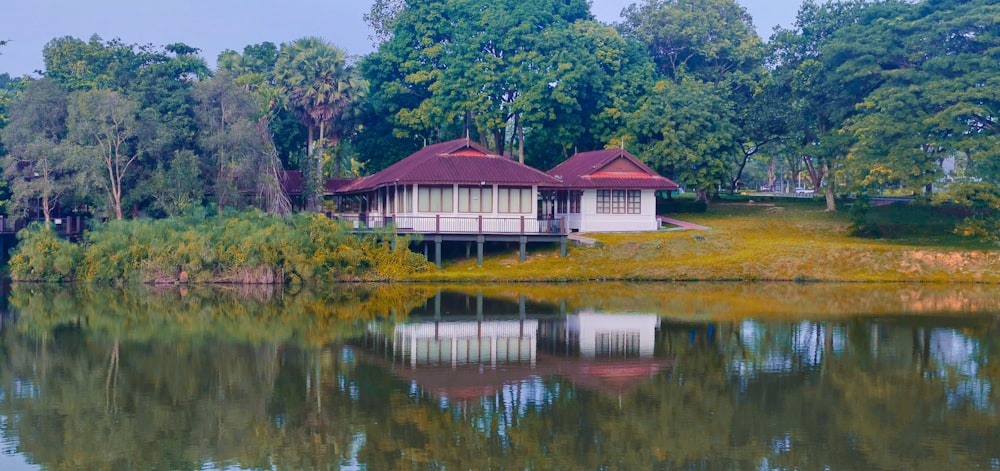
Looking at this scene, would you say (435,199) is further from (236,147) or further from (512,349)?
(512,349)

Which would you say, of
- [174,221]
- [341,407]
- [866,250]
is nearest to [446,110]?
[174,221]

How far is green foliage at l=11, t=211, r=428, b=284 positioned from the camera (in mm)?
39688

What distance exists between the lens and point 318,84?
55.1m

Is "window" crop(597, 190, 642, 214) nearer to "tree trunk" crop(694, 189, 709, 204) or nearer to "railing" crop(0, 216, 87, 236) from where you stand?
"tree trunk" crop(694, 189, 709, 204)

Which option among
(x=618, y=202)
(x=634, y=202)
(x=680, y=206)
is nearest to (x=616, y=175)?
(x=618, y=202)

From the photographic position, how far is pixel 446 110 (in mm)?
55938

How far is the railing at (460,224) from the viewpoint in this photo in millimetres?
42219

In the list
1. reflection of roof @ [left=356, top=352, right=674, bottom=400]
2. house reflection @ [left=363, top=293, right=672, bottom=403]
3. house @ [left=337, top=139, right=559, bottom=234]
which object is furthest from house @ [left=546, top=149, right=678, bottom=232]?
reflection of roof @ [left=356, top=352, right=674, bottom=400]

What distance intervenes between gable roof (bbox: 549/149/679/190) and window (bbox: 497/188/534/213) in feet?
8.74

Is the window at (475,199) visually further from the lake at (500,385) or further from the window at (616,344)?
the window at (616,344)

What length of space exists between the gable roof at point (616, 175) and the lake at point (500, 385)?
14.6 m

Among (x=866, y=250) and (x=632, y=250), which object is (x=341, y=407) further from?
(x=866, y=250)

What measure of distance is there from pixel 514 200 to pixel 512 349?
20.6 metres

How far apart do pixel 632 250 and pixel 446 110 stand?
17.0 metres
